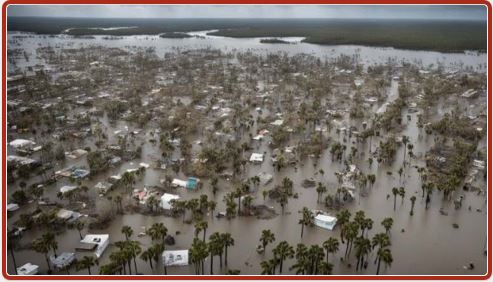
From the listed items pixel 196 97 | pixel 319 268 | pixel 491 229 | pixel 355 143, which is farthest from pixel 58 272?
pixel 196 97

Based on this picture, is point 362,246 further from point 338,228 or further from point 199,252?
point 199,252

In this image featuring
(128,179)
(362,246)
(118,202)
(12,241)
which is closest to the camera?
(362,246)

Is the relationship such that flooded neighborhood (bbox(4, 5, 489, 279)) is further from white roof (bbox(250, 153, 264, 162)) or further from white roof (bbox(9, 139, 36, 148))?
white roof (bbox(9, 139, 36, 148))

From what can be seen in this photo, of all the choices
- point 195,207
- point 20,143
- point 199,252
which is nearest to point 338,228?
point 195,207

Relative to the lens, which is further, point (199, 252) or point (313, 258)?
point (199, 252)

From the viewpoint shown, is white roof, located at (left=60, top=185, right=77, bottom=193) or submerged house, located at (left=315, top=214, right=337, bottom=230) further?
white roof, located at (left=60, top=185, right=77, bottom=193)

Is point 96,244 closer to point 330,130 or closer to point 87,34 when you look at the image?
point 330,130

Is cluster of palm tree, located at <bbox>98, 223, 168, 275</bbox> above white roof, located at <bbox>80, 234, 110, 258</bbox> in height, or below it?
above

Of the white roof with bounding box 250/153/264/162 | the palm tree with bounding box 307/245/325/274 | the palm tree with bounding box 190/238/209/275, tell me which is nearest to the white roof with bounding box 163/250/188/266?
the palm tree with bounding box 190/238/209/275
